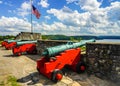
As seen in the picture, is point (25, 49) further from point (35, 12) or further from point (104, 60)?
point (35, 12)

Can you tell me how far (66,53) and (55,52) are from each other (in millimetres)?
404

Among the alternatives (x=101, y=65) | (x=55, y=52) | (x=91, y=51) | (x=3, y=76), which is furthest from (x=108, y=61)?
(x=3, y=76)

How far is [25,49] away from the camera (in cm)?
1131

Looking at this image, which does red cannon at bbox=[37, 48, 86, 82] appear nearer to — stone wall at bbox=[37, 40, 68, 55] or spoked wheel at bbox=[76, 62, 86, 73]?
spoked wheel at bbox=[76, 62, 86, 73]

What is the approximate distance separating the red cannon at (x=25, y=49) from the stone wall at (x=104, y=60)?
5.58m

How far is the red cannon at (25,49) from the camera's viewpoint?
10.9 meters

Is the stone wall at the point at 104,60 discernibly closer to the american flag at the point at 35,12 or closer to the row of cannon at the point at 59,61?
the row of cannon at the point at 59,61

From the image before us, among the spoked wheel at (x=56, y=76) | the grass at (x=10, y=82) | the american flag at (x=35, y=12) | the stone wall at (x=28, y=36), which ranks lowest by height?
the grass at (x=10, y=82)

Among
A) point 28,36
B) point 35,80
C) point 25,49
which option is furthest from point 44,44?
point 28,36

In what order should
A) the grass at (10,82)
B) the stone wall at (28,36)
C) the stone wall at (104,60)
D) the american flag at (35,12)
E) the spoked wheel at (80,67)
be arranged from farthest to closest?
the stone wall at (28,36) < the american flag at (35,12) < the spoked wheel at (80,67) < the stone wall at (104,60) < the grass at (10,82)

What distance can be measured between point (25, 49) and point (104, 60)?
6366 millimetres

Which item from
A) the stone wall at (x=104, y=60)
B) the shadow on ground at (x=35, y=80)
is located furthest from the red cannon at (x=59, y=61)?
the stone wall at (x=104, y=60)

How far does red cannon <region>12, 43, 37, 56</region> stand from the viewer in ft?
35.9

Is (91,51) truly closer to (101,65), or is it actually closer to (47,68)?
(101,65)
